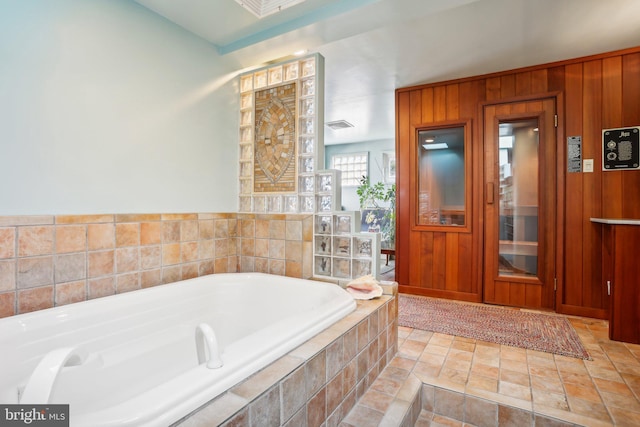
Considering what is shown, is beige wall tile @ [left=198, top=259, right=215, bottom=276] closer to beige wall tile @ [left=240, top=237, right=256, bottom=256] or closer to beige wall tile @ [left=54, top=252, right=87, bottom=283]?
beige wall tile @ [left=240, top=237, right=256, bottom=256]

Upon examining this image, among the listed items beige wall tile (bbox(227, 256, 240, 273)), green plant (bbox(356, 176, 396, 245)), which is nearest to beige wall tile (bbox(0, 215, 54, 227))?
beige wall tile (bbox(227, 256, 240, 273))

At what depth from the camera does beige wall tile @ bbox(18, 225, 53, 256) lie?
1.49 meters

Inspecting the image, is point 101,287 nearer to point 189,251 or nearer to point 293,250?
point 189,251

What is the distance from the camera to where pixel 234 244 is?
106 inches

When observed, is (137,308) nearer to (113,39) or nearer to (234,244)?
(234,244)

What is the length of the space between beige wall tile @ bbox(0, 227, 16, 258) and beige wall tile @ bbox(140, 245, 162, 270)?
0.60 meters

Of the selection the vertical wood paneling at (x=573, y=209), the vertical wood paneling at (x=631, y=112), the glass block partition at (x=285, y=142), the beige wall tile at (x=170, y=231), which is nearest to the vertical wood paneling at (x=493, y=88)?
the vertical wood paneling at (x=573, y=209)

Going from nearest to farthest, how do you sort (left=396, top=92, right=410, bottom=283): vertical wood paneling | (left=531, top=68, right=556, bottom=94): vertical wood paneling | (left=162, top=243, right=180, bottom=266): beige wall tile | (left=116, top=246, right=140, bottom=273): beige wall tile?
(left=116, top=246, right=140, bottom=273): beige wall tile → (left=162, top=243, right=180, bottom=266): beige wall tile → (left=531, top=68, right=556, bottom=94): vertical wood paneling → (left=396, top=92, right=410, bottom=283): vertical wood paneling

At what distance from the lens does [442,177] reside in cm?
338

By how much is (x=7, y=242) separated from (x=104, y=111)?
2.68ft

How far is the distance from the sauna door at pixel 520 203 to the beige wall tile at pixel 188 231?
2.69m

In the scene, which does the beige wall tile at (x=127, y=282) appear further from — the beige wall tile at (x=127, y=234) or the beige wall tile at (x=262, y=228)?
the beige wall tile at (x=262, y=228)

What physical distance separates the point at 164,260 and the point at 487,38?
2.94 metres

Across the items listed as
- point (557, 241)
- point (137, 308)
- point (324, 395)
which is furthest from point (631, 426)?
point (137, 308)
